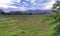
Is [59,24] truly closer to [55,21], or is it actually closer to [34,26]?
[55,21]

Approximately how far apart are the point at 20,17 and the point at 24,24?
15 cm

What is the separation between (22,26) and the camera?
2203 mm

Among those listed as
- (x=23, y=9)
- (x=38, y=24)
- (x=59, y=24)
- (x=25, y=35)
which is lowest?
(x=25, y=35)

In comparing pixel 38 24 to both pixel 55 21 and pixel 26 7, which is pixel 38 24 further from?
pixel 55 21

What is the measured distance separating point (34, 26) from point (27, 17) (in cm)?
20

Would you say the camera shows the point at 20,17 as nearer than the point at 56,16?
No

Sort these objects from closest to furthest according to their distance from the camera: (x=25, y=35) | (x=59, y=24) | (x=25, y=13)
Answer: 1. (x=59, y=24)
2. (x=25, y=35)
3. (x=25, y=13)

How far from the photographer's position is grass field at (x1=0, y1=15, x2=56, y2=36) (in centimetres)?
212

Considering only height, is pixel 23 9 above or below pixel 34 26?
above

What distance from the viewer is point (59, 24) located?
3.29 ft

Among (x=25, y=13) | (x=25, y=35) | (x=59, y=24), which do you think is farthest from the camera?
(x=25, y=13)

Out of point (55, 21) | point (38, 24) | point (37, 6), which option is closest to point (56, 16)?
point (55, 21)

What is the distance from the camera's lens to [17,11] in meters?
2.29

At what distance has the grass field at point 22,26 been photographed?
6.97 feet
